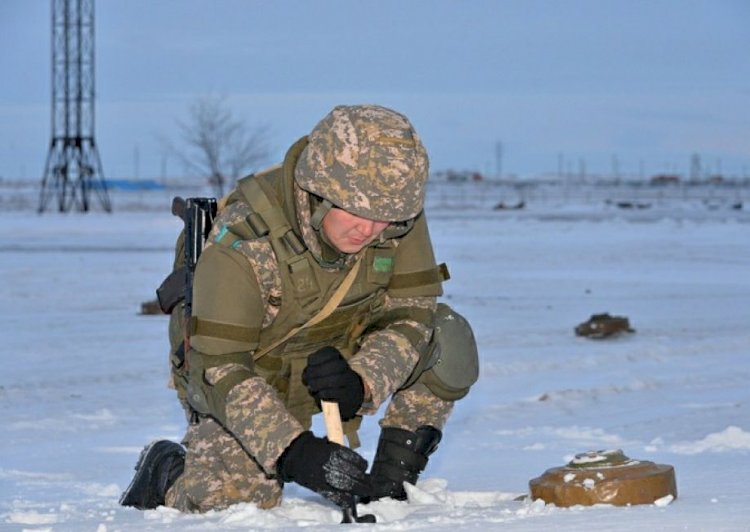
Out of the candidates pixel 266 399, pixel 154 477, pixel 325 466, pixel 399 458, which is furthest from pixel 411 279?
pixel 154 477

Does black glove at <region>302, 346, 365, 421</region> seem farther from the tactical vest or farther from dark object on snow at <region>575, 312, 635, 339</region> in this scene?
dark object on snow at <region>575, 312, 635, 339</region>

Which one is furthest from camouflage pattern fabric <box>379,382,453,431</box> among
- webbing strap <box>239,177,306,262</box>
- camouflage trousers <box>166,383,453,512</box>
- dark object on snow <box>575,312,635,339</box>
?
dark object on snow <box>575,312,635,339</box>

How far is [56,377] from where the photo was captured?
8461 mm

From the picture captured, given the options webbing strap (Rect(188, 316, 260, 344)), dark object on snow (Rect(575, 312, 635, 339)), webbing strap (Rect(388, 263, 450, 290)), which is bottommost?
dark object on snow (Rect(575, 312, 635, 339))

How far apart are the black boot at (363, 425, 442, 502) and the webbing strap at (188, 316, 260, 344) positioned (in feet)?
2.42

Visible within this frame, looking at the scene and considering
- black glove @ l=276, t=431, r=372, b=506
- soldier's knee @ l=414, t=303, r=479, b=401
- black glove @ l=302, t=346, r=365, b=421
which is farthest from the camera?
soldier's knee @ l=414, t=303, r=479, b=401

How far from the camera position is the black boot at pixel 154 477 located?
4.75 m

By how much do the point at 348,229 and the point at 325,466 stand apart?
2.32ft

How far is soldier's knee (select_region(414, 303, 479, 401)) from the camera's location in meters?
4.66

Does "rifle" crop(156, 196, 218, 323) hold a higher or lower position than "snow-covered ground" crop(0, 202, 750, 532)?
higher

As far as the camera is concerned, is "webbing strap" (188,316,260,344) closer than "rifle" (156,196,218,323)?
Yes

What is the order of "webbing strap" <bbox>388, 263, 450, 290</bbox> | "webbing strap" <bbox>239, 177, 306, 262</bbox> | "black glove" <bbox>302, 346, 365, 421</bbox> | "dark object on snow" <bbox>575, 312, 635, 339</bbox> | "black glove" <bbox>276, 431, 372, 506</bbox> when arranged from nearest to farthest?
"black glove" <bbox>276, 431, 372, 506</bbox> < "black glove" <bbox>302, 346, 365, 421</bbox> < "webbing strap" <bbox>239, 177, 306, 262</bbox> < "webbing strap" <bbox>388, 263, 450, 290</bbox> < "dark object on snow" <bbox>575, 312, 635, 339</bbox>

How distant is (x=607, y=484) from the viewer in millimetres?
3822

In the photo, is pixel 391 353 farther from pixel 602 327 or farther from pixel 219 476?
pixel 602 327
